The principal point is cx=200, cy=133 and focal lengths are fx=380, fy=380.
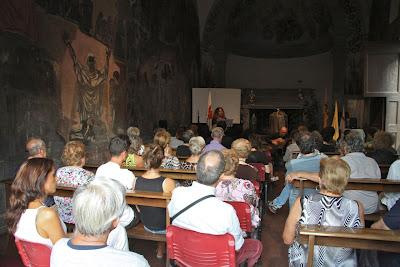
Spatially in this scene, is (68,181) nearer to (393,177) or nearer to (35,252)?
(35,252)

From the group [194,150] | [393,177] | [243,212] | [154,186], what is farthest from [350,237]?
[194,150]

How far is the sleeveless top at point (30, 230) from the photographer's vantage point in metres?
2.45

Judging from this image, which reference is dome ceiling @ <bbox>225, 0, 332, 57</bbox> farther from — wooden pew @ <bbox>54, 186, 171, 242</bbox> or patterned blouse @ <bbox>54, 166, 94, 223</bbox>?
wooden pew @ <bbox>54, 186, 171, 242</bbox>

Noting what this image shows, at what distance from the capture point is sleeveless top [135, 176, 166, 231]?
4.05 meters

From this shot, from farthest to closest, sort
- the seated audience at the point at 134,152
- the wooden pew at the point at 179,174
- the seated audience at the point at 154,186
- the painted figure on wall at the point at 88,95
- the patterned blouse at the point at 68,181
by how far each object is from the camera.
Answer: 1. the painted figure on wall at the point at 88,95
2. the seated audience at the point at 134,152
3. the wooden pew at the point at 179,174
4. the patterned blouse at the point at 68,181
5. the seated audience at the point at 154,186

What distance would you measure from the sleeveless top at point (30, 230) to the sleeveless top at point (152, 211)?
165 centimetres

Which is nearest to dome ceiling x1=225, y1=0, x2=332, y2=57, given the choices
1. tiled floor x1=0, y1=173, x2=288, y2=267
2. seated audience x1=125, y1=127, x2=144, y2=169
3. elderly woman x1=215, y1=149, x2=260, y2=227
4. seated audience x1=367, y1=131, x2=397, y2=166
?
seated audience x1=125, y1=127, x2=144, y2=169

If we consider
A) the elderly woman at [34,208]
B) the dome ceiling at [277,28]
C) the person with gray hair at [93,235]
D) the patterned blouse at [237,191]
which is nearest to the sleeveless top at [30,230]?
the elderly woman at [34,208]

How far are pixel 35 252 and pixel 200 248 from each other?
109 centimetres

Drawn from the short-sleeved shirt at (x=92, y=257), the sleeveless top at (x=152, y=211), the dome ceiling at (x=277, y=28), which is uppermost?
the dome ceiling at (x=277, y=28)

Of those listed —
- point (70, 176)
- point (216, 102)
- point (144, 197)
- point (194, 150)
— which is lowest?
point (144, 197)

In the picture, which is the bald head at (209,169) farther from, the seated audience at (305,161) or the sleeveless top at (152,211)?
the seated audience at (305,161)

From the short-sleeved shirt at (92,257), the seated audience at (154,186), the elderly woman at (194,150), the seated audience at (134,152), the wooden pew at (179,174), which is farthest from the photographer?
the seated audience at (134,152)

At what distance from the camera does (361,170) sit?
486 cm
